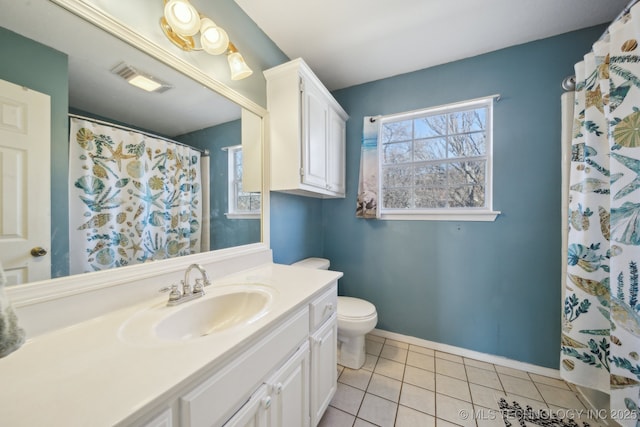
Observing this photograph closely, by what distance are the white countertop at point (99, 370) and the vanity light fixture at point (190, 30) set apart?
117 cm

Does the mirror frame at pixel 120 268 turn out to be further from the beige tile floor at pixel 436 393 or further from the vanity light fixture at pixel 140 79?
the beige tile floor at pixel 436 393

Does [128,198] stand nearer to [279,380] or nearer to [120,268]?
[120,268]

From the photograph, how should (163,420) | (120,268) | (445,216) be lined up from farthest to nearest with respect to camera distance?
(445,216)
(120,268)
(163,420)

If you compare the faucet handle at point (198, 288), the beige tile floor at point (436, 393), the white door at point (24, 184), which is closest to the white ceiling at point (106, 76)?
the white door at point (24, 184)

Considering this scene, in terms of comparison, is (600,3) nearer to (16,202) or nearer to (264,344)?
(264,344)

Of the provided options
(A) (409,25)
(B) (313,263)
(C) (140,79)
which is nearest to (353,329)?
(B) (313,263)

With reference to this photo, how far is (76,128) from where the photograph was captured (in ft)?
2.48

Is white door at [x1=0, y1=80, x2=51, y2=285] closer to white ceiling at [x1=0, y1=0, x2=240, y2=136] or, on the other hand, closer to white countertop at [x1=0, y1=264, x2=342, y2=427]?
white ceiling at [x1=0, y1=0, x2=240, y2=136]

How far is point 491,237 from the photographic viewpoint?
1.72 metres

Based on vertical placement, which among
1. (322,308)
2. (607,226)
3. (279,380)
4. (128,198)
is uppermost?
(128,198)

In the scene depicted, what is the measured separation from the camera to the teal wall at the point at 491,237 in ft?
5.17

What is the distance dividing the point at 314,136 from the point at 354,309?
1336 millimetres

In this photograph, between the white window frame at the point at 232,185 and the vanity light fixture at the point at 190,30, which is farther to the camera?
the white window frame at the point at 232,185

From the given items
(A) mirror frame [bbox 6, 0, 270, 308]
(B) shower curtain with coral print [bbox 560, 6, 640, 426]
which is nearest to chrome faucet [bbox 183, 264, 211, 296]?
(A) mirror frame [bbox 6, 0, 270, 308]
